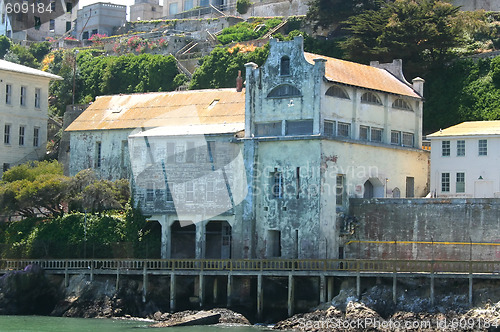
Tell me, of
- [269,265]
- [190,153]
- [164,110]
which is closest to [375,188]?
[269,265]

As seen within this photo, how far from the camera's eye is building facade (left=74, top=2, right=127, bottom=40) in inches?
4916

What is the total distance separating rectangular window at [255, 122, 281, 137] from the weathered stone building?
8cm

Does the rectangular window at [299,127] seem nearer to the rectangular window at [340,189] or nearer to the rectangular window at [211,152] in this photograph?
the rectangular window at [340,189]

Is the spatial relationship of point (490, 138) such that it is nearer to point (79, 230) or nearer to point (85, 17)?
point (79, 230)

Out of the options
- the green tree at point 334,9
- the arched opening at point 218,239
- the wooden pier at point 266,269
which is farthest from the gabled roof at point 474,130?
the green tree at point 334,9

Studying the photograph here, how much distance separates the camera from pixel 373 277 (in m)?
56.6

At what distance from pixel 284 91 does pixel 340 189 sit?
6.36 meters

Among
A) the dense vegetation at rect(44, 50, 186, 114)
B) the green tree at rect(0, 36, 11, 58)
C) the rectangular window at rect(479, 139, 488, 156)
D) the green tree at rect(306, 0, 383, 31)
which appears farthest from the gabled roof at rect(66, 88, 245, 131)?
the green tree at rect(0, 36, 11, 58)

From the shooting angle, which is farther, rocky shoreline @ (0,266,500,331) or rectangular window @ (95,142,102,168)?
rectangular window @ (95,142,102,168)

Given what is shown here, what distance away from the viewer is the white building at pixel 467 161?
2522 inches

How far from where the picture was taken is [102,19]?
12500cm

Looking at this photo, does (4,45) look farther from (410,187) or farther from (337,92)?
(410,187)

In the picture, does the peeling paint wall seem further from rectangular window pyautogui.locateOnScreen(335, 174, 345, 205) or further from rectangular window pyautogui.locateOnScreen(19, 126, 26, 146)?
rectangular window pyautogui.locateOnScreen(335, 174, 345, 205)

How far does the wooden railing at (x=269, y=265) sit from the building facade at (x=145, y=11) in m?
64.2
